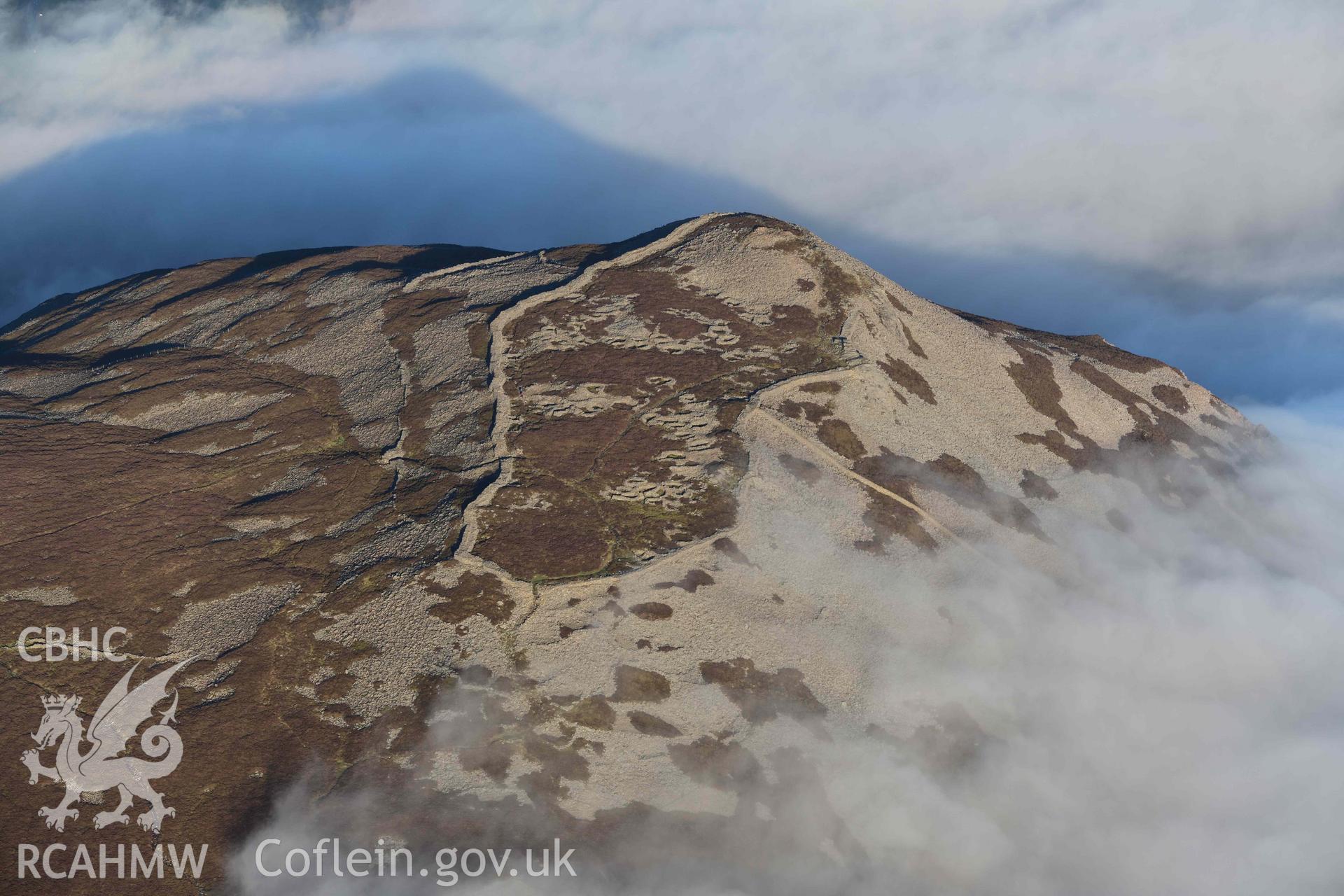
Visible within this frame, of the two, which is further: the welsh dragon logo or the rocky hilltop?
the rocky hilltop

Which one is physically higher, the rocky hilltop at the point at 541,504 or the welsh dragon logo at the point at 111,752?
the rocky hilltop at the point at 541,504

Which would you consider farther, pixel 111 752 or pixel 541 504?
pixel 541 504

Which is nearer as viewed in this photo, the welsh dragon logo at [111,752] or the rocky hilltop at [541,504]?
the welsh dragon logo at [111,752]

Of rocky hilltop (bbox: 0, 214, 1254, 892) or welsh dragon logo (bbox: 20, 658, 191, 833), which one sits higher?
rocky hilltop (bbox: 0, 214, 1254, 892)

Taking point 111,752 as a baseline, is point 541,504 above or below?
above
